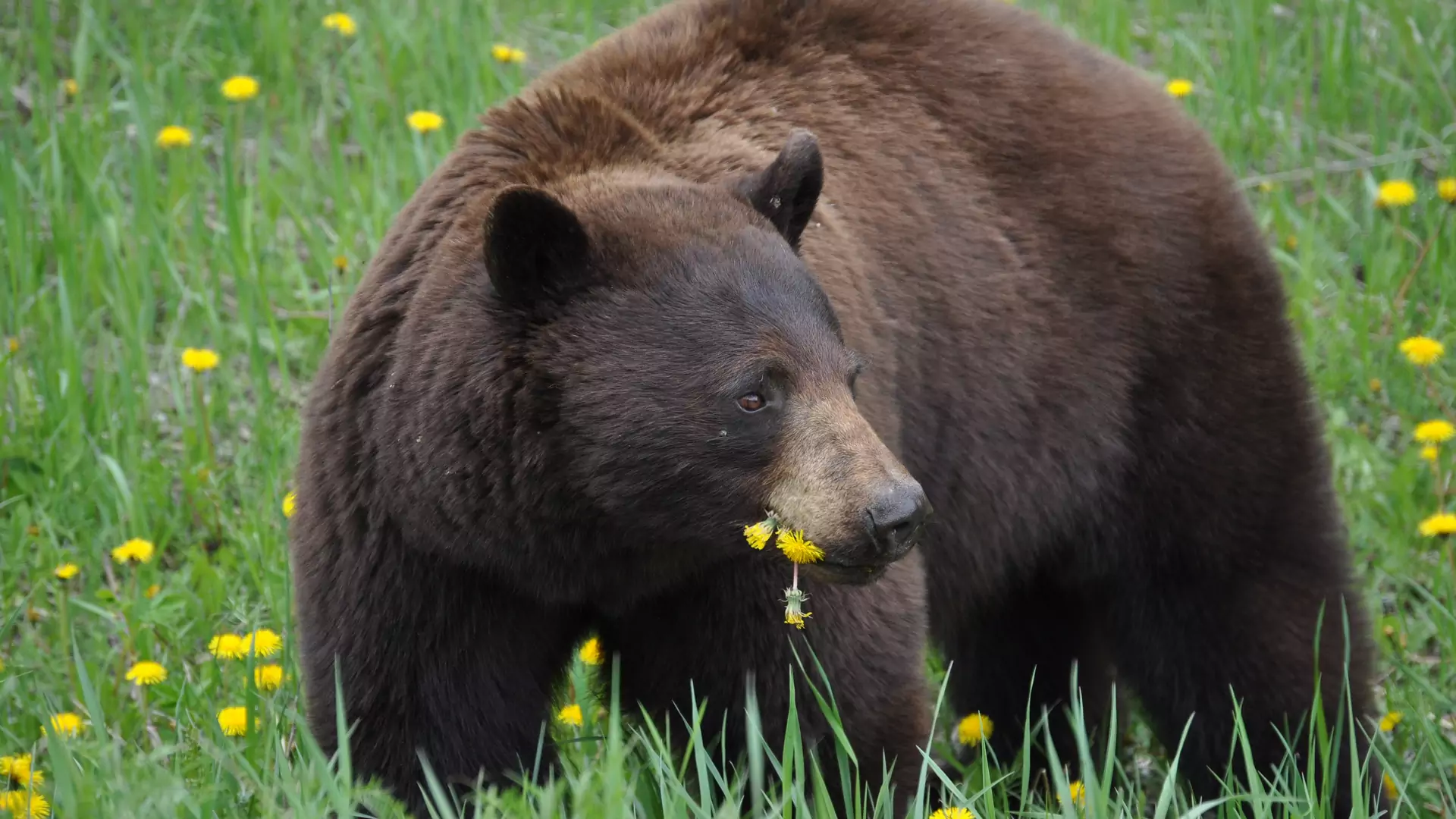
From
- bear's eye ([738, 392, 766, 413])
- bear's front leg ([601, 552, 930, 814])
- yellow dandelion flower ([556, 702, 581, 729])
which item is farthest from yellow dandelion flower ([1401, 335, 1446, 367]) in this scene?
bear's eye ([738, 392, 766, 413])

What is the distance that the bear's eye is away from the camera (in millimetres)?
2889

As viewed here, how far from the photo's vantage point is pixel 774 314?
2924 millimetres

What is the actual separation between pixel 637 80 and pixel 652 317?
82cm

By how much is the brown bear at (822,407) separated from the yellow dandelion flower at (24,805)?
1.70 feet

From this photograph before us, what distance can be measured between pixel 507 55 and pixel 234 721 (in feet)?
11.3

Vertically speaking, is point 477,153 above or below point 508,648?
above

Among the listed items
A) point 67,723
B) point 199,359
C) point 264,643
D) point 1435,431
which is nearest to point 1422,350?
point 1435,431

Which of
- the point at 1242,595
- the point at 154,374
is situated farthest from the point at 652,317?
the point at 154,374

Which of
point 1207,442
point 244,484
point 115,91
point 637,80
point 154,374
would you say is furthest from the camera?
point 115,91

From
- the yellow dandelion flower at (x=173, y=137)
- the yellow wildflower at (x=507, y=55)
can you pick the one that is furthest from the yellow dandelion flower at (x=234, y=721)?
the yellow wildflower at (x=507, y=55)

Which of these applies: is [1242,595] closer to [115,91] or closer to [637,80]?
[637,80]

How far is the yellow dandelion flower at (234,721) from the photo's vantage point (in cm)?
353

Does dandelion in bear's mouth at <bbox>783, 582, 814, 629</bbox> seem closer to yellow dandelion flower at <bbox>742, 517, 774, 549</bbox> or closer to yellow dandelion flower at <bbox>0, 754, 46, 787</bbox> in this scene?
yellow dandelion flower at <bbox>742, 517, 774, 549</bbox>

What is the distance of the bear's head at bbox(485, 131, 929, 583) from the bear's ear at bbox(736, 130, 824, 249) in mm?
136
